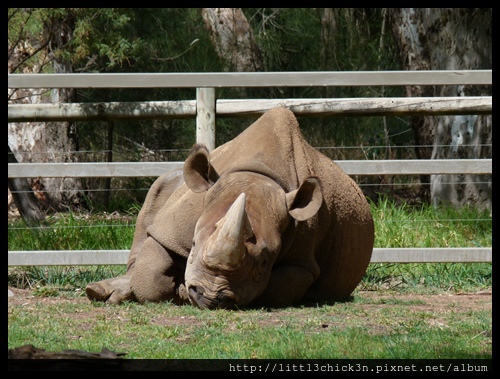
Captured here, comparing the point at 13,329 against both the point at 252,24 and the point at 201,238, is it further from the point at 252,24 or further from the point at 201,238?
the point at 252,24

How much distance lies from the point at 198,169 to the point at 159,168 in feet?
4.35

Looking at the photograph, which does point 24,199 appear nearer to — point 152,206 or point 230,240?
point 152,206

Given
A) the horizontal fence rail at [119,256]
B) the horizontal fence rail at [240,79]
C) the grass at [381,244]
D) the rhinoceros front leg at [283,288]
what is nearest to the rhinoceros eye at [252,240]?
the rhinoceros front leg at [283,288]

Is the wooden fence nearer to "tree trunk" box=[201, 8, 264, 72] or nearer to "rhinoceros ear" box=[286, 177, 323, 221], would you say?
"rhinoceros ear" box=[286, 177, 323, 221]

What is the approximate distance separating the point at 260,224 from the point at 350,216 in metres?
1.24

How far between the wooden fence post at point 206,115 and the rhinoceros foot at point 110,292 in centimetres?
172

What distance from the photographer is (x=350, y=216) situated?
7996 mm

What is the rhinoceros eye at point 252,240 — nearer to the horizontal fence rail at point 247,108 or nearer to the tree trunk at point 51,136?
the horizontal fence rail at point 247,108

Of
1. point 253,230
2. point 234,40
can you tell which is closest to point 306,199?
point 253,230

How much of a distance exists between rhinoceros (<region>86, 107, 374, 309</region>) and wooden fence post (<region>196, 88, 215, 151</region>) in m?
0.54

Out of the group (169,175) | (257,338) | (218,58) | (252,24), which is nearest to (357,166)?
(169,175)

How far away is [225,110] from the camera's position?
885cm

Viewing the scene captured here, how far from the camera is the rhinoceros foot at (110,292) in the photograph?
7.49m

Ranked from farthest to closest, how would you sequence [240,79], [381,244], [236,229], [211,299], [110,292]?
[381,244] → [240,79] → [110,292] → [211,299] → [236,229]
